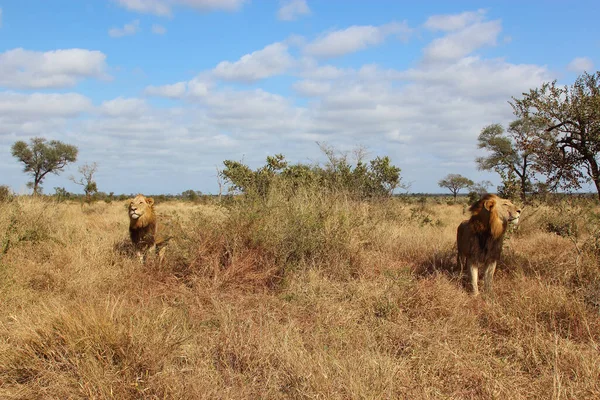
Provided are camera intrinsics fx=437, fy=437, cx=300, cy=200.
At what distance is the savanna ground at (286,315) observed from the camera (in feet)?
11.7

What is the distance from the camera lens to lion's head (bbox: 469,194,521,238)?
21.1ft

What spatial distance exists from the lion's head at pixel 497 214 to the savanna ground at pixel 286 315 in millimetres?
854

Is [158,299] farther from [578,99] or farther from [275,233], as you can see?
[578,99]

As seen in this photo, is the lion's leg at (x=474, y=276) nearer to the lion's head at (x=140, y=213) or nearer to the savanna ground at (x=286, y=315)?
the savanna ground at (x=286, y=315)

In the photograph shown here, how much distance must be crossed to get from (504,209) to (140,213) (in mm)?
6250

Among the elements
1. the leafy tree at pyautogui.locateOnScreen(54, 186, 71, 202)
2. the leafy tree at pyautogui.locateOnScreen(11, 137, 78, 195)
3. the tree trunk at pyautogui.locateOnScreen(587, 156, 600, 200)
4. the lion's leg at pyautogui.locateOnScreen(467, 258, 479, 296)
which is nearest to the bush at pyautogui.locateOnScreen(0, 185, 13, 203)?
the leafy tree at pyautogui.locateOnScreen(54, 186, 71, 202)

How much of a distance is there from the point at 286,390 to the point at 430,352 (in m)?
1.46

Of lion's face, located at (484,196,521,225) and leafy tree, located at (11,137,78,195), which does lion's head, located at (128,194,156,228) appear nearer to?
lion's face, located at (484,196,521,225)

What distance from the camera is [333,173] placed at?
14391 mm

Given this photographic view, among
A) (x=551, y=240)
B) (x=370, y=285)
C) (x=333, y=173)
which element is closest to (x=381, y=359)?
(x=370, y=285)

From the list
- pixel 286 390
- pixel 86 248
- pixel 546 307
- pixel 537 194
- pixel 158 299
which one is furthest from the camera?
pixel 86 248

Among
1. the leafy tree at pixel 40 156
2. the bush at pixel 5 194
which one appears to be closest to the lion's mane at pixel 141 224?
the bush at pixel 5 194

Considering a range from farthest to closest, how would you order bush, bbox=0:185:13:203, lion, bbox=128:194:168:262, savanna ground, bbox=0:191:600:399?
1. bush, bbox=0:185:13:203
2. lion, bbox=128:194:168:262
3. savanna ground, bbox=0:191:600:399

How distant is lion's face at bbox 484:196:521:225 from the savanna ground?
0.91 meters
